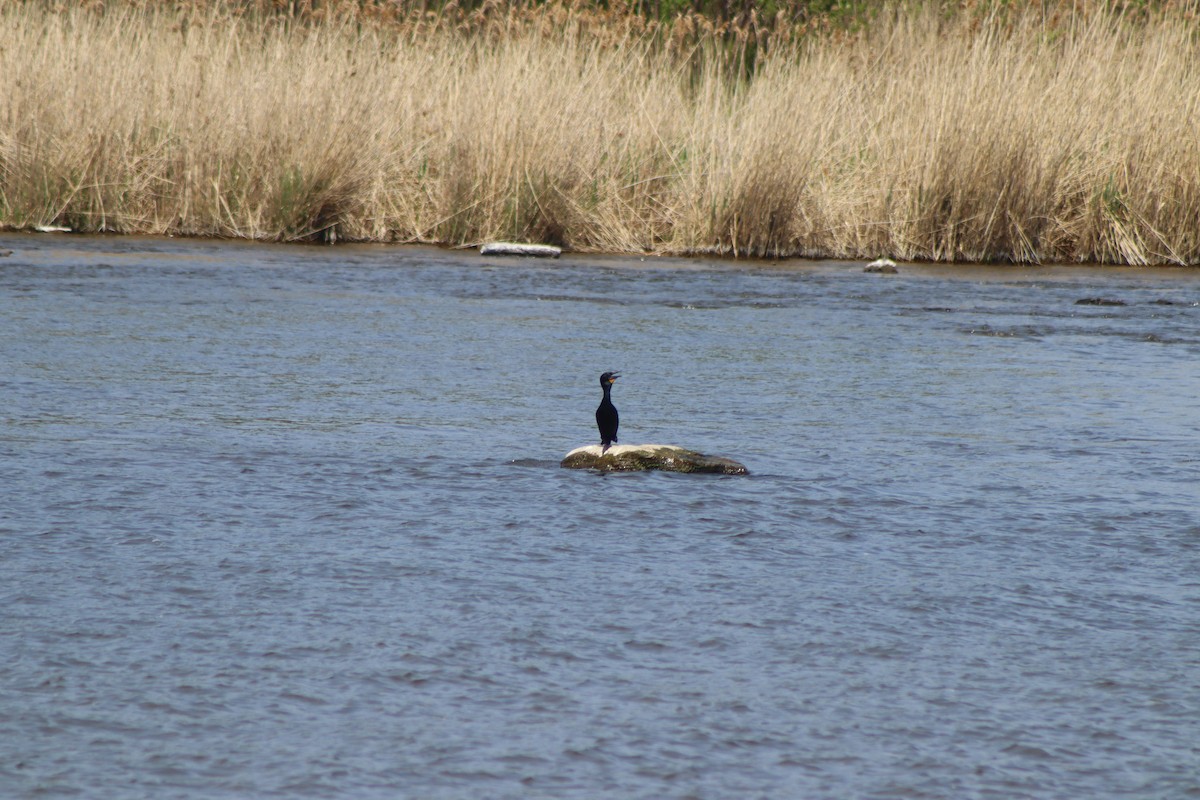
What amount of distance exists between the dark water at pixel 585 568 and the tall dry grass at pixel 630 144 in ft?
13.4

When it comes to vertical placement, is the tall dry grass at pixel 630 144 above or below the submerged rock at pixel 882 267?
above

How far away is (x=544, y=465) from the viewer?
6.22 meters

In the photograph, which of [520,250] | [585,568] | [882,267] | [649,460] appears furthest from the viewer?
[520,250]

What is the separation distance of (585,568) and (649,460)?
1.41m

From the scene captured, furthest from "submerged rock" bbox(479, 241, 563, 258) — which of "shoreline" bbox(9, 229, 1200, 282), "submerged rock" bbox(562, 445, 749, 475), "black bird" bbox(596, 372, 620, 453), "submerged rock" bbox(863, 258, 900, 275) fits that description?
"submerged rock" bbox(562, 445, 749, 475)

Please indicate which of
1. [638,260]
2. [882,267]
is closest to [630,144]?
[638,260]

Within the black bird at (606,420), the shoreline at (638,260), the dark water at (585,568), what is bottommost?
the dark water at (585,568)

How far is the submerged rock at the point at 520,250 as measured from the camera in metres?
13.9

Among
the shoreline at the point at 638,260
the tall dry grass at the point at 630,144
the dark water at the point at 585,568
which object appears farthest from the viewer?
the tall dry grass at the point at 630,144

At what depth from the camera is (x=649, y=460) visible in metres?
6.12

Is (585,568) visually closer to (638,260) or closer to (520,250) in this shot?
(638,260)

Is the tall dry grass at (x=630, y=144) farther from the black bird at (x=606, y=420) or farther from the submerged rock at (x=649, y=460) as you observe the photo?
the submerged rock at (x=649, y=460)

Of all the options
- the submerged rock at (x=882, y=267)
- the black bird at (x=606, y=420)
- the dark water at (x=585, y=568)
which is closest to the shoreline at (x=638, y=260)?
the submerged rock at (x=882, y=267)

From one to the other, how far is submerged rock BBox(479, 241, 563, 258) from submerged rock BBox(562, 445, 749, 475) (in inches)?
308
